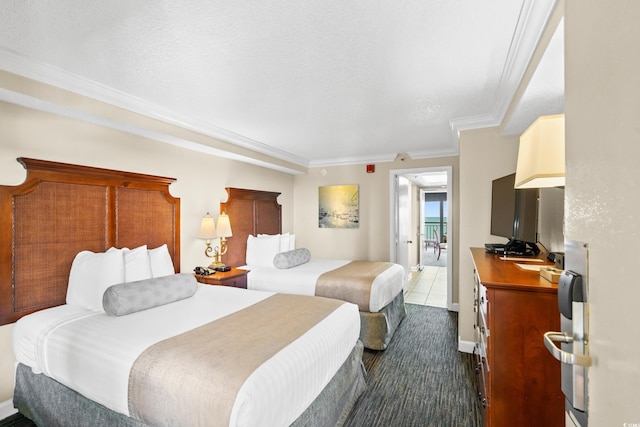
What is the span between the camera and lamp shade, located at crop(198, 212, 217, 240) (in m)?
3.74

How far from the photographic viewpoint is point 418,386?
105 inches

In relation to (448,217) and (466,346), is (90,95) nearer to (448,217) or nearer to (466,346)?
(466,346)

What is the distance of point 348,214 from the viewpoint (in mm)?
5652

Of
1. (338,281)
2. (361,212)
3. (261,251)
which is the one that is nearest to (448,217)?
Result: (361,212)

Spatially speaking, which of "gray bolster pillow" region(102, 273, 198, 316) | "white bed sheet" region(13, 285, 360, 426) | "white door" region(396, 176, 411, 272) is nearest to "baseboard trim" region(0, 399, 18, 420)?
"white bed sheet" region(13, 285, 360, 426)

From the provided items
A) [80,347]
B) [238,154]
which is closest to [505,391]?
[80,347]

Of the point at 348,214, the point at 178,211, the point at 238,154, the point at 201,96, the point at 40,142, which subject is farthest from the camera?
the point at 348,214

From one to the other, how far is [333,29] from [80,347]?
7.93 ft

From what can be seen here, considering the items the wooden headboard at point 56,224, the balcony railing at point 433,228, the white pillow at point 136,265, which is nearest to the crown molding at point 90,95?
the wooden headboard at point 56,224

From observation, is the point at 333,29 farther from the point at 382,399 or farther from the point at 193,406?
the point at 382,399

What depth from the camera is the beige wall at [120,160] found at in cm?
231

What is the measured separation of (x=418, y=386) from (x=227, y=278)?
227 cm

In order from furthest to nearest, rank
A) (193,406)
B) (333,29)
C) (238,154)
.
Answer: (238,154)
(333,29)
(193,406)

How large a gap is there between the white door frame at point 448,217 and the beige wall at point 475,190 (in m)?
1.26
